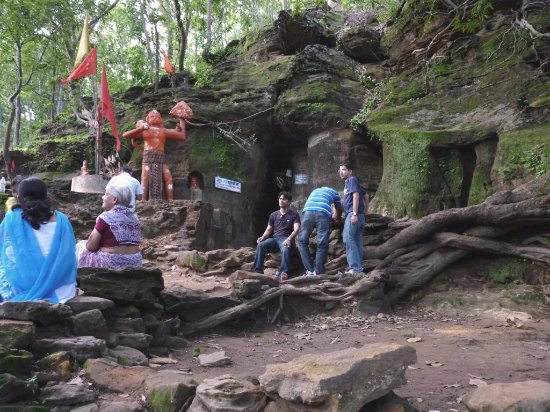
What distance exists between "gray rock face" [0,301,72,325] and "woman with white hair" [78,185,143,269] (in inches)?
39.6

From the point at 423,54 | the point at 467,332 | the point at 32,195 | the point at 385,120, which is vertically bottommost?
the point at 467,332

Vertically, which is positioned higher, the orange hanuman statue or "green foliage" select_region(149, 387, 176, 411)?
the orange hanuman statue

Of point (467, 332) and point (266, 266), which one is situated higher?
point (266, 266)

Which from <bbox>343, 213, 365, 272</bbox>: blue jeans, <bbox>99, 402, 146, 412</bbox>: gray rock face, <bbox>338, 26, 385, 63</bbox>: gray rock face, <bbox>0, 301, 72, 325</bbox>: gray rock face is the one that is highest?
<bbox>338, 26, 385, 63</bbox>: gray rock face

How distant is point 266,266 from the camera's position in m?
8.23

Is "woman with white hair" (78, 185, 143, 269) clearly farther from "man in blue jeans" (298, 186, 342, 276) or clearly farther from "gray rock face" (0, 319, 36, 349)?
"man in blue jeans" (298, 186, 342, 276)

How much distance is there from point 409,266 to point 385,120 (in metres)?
4.67

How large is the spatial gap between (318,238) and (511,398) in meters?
4.69

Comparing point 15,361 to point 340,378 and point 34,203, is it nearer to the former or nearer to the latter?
point 34,203

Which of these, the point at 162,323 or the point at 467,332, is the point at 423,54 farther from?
the point at 162,323

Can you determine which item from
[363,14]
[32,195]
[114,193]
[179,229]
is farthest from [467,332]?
[363,14]

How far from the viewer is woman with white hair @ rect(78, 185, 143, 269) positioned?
14.7ft

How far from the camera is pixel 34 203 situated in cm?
373

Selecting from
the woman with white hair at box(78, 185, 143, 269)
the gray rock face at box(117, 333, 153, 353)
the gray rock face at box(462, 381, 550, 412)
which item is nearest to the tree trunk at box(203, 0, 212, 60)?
the woman with white hair at box(78, 185, 143, 269)
